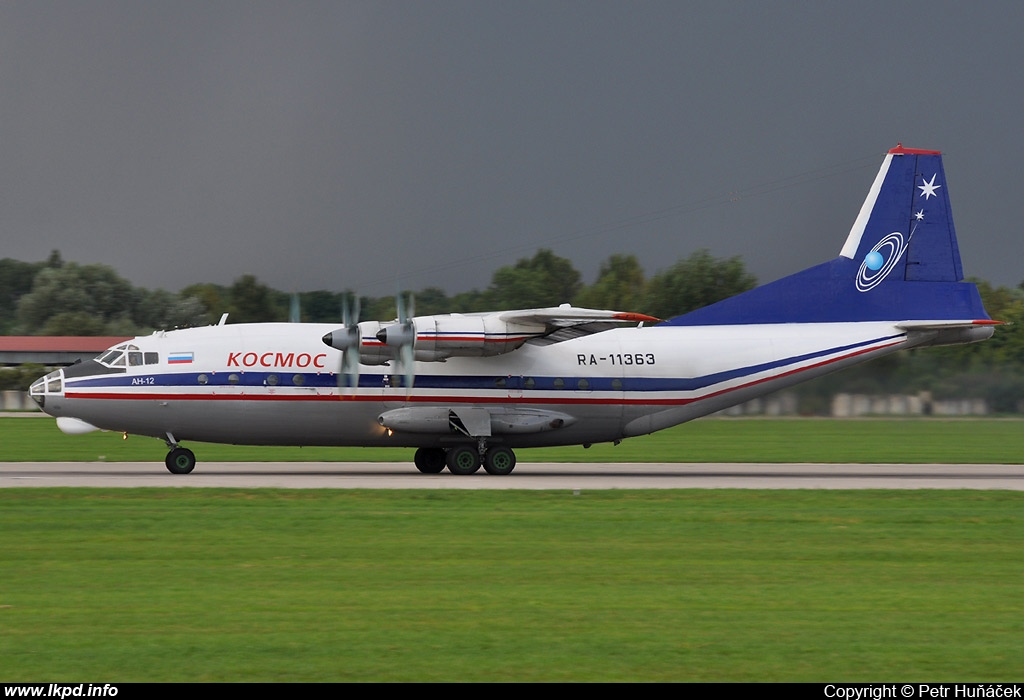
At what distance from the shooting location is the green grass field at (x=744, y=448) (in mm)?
33156

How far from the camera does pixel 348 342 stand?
2442 centimetres

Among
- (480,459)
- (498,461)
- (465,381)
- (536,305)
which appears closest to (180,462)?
(465,381)

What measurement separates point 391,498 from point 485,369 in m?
6.18

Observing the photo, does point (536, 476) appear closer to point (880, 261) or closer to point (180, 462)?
point (180, 462)

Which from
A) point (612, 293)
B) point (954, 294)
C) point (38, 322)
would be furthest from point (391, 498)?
point (38, 322)

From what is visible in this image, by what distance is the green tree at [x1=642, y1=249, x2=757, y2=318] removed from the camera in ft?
187

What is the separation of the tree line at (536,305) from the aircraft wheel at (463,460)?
3.90 m

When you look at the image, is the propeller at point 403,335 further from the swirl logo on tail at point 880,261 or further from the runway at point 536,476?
the swirl logo on tail at point 880,261

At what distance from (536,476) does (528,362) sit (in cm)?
275

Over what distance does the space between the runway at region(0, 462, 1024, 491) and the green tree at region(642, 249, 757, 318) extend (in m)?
26.5

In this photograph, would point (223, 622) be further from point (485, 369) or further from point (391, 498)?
point (485, 369)

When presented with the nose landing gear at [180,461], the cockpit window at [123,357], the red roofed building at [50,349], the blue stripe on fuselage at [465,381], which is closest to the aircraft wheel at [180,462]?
the nose landing gear at [180,461]

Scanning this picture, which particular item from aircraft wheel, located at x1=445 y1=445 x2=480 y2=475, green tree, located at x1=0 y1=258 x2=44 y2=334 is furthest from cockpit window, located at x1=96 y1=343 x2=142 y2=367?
green tree, located at x1=0 y1=258 x2=44 y2=334

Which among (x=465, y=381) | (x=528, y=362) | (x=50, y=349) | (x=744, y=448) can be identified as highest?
(x=50, y=349)
